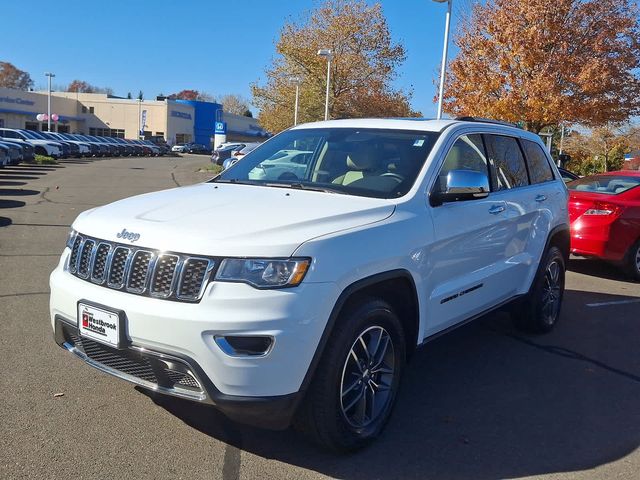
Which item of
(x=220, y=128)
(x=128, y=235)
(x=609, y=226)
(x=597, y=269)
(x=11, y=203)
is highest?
(x=220, y=128)

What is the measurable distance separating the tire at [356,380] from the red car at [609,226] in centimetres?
588

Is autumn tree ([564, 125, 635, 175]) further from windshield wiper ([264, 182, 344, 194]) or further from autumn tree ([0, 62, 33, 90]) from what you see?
autumn tree ([0, 62, 33, 90])

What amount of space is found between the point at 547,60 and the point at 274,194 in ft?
54.8

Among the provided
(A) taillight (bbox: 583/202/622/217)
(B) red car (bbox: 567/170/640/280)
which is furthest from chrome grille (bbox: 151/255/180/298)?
(A) taillight (bbox: 583/202/622/217)

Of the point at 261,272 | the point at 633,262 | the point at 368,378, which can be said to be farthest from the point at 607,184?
the point at 261,272

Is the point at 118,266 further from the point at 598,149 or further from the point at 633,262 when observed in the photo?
the point at 598,149

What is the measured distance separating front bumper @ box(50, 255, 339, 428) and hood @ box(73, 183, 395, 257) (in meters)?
0.23

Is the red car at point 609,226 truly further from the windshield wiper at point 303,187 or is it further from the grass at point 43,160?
the grass at point 43,160

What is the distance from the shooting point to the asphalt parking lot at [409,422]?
324 cm

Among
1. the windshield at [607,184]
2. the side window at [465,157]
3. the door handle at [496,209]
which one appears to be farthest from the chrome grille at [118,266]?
the windshield at [607,184]

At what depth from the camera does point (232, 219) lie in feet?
10.7

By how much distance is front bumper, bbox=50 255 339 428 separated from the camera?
2.83 m

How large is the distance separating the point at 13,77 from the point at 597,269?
443 ft

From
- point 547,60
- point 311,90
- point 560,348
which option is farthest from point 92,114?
point 560,348
